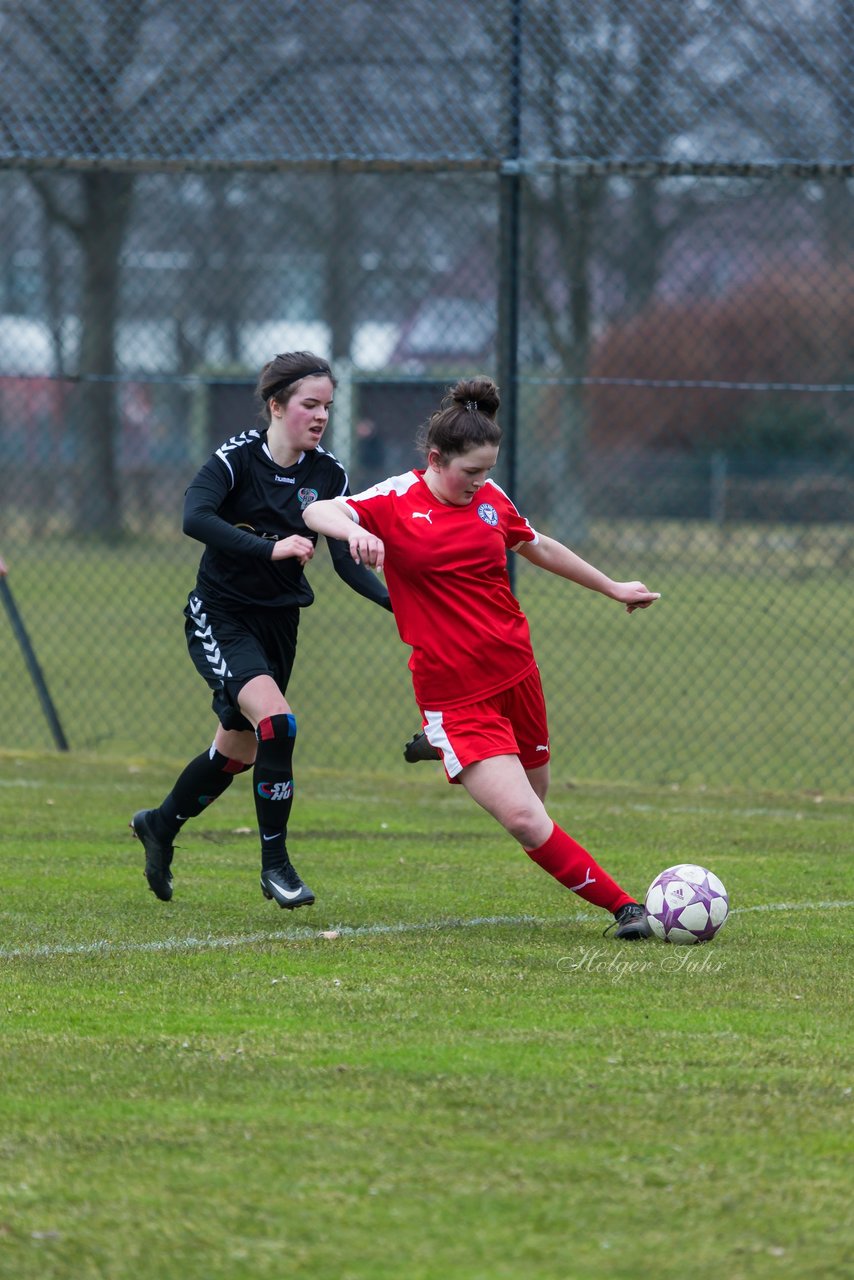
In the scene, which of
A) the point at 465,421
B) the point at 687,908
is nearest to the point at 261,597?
the point at 465,421

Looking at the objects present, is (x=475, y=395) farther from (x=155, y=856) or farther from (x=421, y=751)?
(x=155, y=856)

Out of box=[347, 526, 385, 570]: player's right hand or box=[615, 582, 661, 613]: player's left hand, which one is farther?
box=[615, 582, 661, 613]: player's left hand

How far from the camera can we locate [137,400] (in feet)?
97.6

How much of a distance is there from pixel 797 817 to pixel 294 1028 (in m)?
4.32

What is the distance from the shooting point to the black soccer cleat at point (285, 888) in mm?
5566

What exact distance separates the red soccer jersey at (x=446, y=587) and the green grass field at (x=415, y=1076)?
31.9 inches

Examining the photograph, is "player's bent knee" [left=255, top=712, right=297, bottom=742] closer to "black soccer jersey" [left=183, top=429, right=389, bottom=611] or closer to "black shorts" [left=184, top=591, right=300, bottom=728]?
"black shorts" [left=184, top=591, right=300, bottom=728]

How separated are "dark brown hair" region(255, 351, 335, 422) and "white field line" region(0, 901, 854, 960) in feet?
5.69

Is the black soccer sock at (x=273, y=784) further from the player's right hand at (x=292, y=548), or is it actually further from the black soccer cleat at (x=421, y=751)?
the player's right hand at (x=292, y=548)

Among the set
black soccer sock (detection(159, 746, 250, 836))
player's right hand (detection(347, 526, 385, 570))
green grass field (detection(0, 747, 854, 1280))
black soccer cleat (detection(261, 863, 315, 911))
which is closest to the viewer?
green grass field (detection(0, 747, 854, 1280))

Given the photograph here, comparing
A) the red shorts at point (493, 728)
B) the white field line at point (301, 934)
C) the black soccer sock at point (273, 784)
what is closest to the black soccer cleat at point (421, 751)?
the red shorts at point (493, 728)

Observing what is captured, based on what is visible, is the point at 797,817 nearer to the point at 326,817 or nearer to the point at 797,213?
the point at 326,817

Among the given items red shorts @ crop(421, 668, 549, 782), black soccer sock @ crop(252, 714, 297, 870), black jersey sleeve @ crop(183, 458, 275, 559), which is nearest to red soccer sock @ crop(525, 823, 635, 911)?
red shorts @ crop(421, 668, 549, 782)

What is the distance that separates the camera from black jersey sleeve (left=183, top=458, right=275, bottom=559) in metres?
5.45
